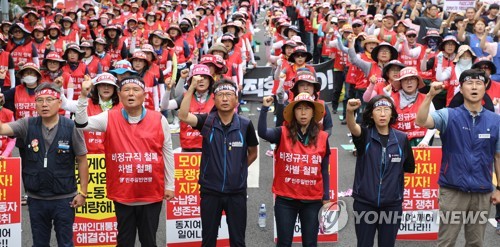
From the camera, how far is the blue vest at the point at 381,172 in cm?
636

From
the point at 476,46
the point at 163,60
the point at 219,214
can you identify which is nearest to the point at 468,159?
the point at 219,214

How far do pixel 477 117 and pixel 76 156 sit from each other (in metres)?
3.84

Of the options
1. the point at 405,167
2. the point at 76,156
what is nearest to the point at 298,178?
the point at 405,167

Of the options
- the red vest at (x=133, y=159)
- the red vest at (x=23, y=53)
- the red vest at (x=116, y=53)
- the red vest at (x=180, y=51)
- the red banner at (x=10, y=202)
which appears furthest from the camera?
the red vest at (x=180, y=51)

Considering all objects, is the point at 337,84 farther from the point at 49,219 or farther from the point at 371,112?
the point at 49,219

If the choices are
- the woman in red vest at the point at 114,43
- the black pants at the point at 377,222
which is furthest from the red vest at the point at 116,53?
the black pants at the point at 377,222

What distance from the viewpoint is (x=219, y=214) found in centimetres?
660

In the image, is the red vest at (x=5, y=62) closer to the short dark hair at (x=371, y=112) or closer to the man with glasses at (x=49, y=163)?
the man with glasses at (x=49, y=163)

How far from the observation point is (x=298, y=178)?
21.5 ft

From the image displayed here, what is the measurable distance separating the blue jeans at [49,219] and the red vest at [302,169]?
203 centimetres

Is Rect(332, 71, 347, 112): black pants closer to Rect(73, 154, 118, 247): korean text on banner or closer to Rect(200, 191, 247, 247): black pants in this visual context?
Rect(73, 154, 118, 247): korean text on banner

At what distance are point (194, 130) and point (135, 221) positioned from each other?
216 cm

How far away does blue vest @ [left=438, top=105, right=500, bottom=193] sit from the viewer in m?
6.44

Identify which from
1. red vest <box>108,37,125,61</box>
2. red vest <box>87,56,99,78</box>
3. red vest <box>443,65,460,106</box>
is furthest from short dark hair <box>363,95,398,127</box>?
red vest <box>108,37,125,61</box>
